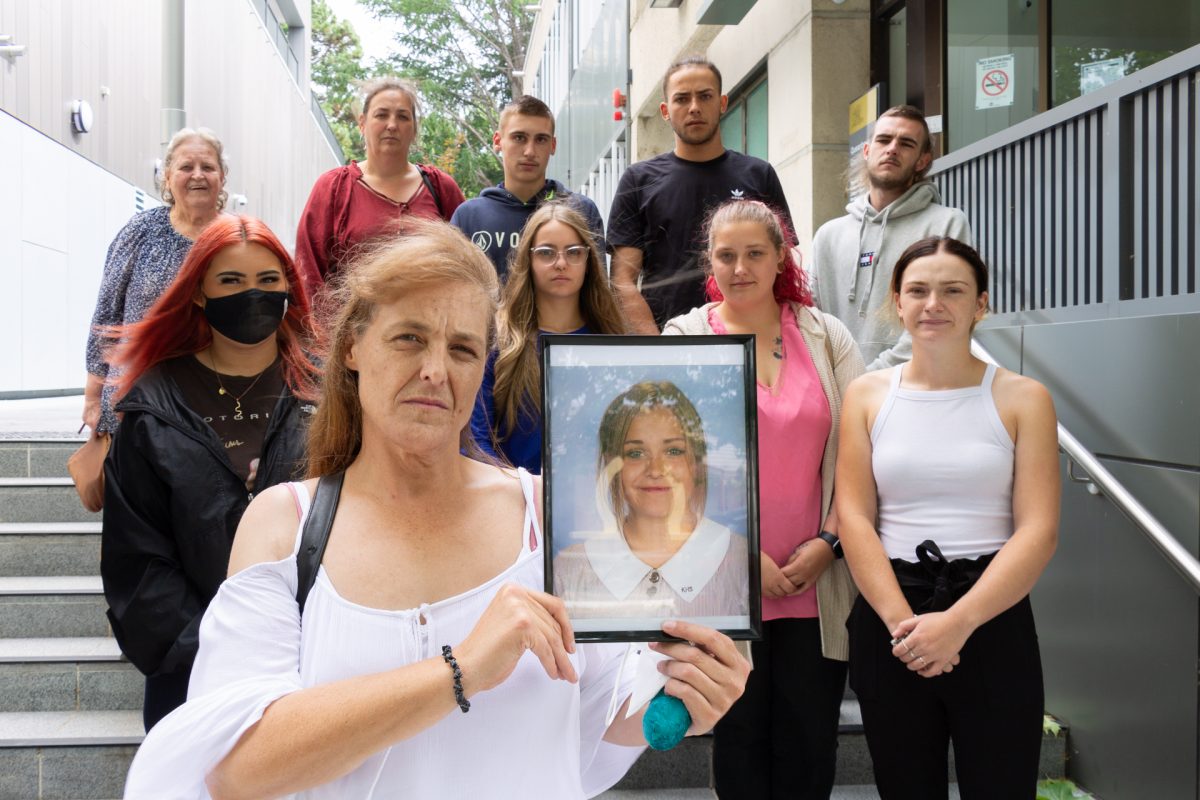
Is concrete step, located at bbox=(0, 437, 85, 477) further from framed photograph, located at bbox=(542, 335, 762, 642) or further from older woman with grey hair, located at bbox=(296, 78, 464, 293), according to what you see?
framed photograph, located at bbox=(542, 335, 762, 642)

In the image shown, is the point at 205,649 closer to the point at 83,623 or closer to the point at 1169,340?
the point at 1169,340

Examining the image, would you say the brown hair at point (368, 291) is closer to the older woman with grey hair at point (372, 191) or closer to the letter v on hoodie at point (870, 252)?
the letter v on hoodie at point (870, 252)

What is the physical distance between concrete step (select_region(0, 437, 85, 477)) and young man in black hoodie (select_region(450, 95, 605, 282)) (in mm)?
2609

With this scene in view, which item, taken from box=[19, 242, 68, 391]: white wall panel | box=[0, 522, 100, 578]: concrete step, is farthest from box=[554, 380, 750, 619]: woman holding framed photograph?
box=[19, 242, 68, 391]: white wall panel

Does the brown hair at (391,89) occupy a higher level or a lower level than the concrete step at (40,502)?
higher

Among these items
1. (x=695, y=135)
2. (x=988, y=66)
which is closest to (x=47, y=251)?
(x=695, y=135)

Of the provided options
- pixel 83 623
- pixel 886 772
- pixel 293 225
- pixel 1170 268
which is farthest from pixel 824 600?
pixel 293 225

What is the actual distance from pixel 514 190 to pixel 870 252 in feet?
5.05

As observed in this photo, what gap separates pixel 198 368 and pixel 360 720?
1.74 meters

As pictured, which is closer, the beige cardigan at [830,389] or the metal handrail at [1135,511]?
the beige cardigan at [830,389]

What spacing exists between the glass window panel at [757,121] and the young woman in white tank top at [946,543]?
269 inches

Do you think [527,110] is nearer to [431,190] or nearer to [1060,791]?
[431,190]

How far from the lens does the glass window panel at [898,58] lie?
744cm

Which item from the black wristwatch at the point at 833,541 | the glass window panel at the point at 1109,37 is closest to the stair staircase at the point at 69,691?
the black wristwatch at the point at 833,541
